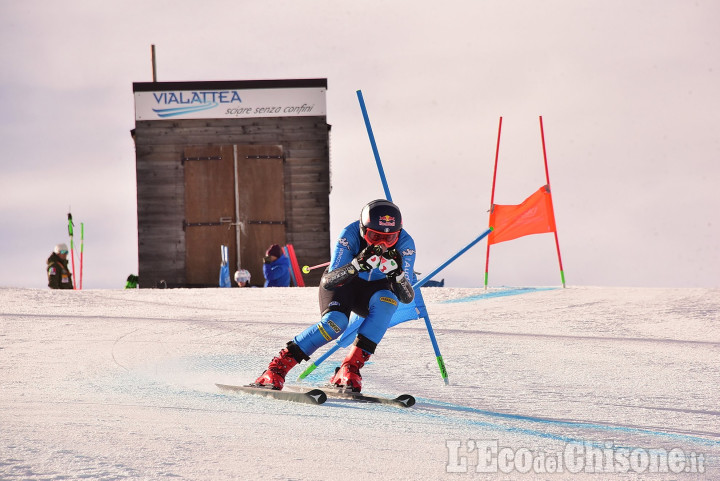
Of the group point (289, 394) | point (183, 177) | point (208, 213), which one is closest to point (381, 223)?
point (289, 394)

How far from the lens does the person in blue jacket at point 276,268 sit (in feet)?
48.2

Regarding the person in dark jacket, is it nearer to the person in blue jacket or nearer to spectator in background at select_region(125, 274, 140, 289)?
spectator in background at select_region(125, 274, 140, 289)

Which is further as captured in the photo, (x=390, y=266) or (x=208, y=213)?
(x=208, y=213)

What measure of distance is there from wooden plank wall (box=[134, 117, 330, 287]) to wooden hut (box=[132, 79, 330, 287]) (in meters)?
0.02

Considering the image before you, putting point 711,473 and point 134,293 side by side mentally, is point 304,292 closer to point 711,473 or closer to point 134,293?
point 134,293

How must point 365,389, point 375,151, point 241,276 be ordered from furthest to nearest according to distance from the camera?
point 241,276, point 375,151, point 365,389

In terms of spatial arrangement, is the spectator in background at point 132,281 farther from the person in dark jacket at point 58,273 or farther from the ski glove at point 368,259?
the ski glove at point 368,259

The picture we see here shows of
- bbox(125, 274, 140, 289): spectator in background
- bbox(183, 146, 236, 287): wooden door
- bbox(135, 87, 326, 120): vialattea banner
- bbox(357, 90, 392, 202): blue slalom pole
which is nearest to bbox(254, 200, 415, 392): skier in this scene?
bbox(357, 90, 392, 202): blue slalom pole

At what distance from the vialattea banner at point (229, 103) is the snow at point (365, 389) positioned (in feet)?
25.3

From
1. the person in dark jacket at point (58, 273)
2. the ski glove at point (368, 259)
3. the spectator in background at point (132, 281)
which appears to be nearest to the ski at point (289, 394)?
the ski glove at point (368, 259)

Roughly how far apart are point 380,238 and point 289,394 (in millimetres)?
1206

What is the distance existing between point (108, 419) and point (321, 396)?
126 centimetres

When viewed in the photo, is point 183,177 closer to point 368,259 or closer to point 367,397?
point 368,259

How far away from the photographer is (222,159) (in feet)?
57.8
